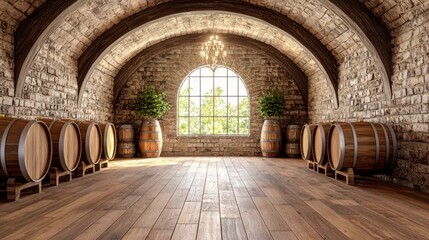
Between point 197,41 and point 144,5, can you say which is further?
point 197,41

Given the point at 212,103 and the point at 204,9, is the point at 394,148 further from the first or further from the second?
the point at 212,103

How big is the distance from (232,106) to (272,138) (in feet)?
5.38

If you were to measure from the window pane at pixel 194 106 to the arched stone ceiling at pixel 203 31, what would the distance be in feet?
6.33

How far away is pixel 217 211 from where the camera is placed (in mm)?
2949

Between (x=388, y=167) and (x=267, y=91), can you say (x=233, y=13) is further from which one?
(x=388, y=167)

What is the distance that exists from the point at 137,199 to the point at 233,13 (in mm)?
4769

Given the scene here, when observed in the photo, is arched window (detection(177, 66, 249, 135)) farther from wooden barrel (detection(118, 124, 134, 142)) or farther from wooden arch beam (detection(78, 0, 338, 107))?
wooden arch beam (detection(78, 0, 338, 107))

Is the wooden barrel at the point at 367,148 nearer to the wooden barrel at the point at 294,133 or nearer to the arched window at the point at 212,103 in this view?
the wooden barrel at the point at 294,133

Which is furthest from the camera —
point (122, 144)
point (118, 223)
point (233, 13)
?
point (122, 144)

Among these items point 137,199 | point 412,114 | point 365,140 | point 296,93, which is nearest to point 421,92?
point 412,114

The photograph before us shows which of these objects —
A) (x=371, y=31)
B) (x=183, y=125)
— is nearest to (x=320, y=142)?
(x=371, y=31)

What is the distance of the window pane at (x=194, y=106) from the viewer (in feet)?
32.0

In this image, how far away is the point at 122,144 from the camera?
8805mm

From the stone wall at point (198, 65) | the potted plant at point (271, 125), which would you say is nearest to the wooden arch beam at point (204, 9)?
the potted plant at point (271, 125)
